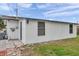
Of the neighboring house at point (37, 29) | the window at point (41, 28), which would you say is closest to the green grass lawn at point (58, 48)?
the neighboring house at point (37, 29)

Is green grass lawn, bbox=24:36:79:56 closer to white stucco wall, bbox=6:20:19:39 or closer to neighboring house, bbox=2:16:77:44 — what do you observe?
neighboring house, bbox=2:16:77:44

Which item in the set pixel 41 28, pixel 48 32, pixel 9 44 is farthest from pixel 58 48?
pixel 9 44

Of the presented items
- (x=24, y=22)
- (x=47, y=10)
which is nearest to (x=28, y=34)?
(x=24, y=22)

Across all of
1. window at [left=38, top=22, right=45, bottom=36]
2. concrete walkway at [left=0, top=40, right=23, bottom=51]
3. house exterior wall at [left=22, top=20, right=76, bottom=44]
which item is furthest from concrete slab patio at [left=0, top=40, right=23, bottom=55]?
window at [left=38, top=22, right=45, bottom=36]

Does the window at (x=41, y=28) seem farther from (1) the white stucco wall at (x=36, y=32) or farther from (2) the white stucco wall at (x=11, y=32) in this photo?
(2) the white stucco wall at (x=11, y=32)

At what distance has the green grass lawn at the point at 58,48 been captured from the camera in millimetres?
3404

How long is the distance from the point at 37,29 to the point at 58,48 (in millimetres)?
433

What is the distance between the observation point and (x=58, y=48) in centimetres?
341

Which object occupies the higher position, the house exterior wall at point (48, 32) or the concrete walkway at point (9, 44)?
the house exterior wall at point (48, 32)

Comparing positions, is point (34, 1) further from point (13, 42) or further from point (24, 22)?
point (13, 42)

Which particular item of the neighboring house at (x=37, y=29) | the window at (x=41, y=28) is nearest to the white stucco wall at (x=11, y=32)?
the neighboring house at (x=37, y=29)

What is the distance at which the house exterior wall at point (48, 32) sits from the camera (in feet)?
11.2

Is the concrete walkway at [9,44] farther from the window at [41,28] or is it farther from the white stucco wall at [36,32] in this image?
the window at [41,28]

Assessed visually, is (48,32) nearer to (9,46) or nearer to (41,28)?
(41,28)
